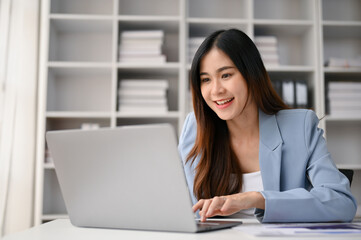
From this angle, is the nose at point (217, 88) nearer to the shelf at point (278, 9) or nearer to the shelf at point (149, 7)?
the shelf at point (149, 7)

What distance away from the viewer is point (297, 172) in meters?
1.34

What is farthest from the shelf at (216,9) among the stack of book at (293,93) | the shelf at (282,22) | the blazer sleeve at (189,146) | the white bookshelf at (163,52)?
the blazer sleeve at (189,146)

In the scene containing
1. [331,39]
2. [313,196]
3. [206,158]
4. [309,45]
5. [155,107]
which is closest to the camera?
[313,196]

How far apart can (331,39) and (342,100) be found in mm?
625

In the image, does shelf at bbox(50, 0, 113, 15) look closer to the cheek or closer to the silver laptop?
the cheek

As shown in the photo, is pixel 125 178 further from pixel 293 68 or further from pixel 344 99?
pixel 344 99

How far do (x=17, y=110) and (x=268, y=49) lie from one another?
176 centimetres

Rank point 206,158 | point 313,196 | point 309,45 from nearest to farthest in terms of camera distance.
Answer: point 313,196
point 206,158
point 309,45

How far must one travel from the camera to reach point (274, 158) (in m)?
1.34

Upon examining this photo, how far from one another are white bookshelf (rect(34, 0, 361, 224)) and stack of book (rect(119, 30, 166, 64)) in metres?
0.07

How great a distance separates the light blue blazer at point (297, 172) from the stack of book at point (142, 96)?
3.84ft

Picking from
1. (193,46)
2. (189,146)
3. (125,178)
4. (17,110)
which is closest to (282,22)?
(193,46)

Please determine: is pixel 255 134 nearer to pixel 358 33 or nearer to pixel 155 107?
pixel 155 107

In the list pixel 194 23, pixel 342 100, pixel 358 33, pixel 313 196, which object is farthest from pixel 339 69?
pixel 313 196
